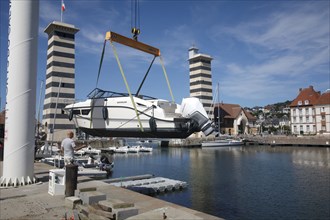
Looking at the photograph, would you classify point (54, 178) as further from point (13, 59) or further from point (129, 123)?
point (13, 59)

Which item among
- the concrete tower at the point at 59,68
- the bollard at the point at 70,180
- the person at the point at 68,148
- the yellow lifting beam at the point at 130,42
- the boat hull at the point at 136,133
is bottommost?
the bollard at the point at 70,180

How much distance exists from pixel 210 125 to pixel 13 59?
335 inches

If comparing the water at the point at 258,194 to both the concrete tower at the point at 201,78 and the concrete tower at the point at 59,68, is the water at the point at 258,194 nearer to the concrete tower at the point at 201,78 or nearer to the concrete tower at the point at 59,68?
the concrete tower at the point at 59,68

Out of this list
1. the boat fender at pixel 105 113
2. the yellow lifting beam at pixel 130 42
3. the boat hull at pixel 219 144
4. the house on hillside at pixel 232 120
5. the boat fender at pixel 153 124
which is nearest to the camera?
the boat fender at pixel 153 124

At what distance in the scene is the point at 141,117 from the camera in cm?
1318

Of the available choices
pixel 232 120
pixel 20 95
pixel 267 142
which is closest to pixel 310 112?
pixel 267 142

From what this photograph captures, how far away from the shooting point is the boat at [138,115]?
12461 mm

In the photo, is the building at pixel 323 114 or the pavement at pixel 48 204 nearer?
the pavement at pixel 48 204

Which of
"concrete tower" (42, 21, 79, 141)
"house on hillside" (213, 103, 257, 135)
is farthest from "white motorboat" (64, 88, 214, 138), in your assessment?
"house on hillside" (213, 103, 257, 135)

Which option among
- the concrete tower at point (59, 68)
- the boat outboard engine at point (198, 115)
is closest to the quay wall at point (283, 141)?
the concrete tower at point (59, 68)

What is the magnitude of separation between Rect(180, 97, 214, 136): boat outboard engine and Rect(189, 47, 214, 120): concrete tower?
107808mm

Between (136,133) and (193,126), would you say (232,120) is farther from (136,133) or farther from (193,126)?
(193,126)

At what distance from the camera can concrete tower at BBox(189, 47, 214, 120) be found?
121 m

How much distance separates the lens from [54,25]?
284ft
